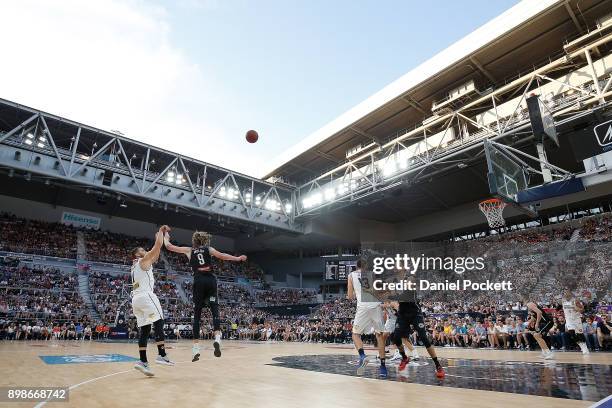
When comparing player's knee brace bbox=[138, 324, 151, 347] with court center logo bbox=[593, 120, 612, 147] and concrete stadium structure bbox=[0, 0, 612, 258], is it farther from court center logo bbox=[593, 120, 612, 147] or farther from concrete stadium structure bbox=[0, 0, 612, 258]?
concrete stadium structure bbox=[0, 0, 612, 258]

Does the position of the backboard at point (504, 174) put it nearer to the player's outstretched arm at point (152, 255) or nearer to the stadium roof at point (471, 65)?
the stadium roof at point (471, 65)

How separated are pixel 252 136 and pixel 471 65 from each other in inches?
496

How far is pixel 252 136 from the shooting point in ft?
50.2

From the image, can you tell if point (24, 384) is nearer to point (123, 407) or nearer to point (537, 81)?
point (123, 407)

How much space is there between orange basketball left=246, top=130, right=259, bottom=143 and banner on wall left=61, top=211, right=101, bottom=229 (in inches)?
1014

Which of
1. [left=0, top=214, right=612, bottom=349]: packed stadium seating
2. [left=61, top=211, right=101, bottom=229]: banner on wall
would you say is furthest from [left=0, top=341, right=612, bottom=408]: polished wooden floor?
[left=61, top=211, right=101, bottom=229]: banner on wall

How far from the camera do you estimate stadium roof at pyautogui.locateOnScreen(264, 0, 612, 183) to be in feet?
55.0

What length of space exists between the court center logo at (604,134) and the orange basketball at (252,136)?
11.8 meters

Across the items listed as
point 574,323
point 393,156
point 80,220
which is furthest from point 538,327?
point 80,220

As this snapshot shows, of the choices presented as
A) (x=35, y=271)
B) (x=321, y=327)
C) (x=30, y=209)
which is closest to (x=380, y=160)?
(x=321, y=327)

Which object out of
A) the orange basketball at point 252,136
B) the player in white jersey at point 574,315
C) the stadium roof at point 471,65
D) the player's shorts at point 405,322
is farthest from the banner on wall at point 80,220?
the player in white jersey at point 574,315

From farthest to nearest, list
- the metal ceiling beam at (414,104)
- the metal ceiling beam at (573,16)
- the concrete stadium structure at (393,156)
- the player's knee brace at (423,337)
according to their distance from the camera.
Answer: the metal ceiling beam at (414,104) → the concrete stadium structure at (393,156) → the metal ceiling beam at (573,16) → the player's knee brace at (423,337)

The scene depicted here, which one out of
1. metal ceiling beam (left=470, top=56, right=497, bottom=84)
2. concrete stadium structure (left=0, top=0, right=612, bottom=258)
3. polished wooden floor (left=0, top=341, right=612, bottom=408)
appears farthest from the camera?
metal ceiling beam (left=470, top=56, right=497, bottom=84)

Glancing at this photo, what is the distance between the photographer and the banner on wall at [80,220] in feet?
108
